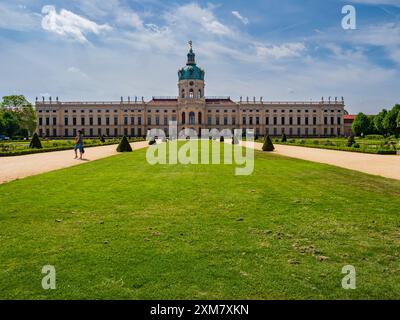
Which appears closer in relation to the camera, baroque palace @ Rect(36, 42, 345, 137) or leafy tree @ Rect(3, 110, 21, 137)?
leafy tree @ Rect(3, 110, 21, 137)

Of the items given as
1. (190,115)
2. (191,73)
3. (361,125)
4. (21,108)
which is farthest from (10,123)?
(361,125)

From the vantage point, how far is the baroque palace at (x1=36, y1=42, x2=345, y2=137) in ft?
261

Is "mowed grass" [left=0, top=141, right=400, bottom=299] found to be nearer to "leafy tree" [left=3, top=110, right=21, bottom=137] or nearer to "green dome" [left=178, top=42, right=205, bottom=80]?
"leafy tree" [left=3, top=110, right=21, bottom=137]

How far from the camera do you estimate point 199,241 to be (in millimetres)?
4379

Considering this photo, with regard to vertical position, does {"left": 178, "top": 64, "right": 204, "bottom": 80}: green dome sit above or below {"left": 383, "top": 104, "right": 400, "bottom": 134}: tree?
above

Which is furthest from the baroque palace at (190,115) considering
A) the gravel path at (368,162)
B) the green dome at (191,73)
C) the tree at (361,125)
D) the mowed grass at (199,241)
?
the mowed grass at (199,241)

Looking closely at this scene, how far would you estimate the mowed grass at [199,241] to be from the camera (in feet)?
10.5

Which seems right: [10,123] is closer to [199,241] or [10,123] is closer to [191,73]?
[191,73]

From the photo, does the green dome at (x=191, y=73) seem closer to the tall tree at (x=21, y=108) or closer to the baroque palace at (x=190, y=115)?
the baroque palace at (x=190, y=115)

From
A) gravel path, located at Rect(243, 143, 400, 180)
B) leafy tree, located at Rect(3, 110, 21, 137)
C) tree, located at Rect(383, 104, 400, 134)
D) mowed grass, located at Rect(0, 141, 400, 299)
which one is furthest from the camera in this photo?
tree, located at Rect(383, 104, 400, 134)

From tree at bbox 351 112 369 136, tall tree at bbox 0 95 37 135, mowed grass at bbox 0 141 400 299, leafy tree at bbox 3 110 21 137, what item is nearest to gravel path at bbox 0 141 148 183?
mowed grass at bbox 0 141 400 299

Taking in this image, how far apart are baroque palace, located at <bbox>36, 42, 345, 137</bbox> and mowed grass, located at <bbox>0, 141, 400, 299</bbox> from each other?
236ft
